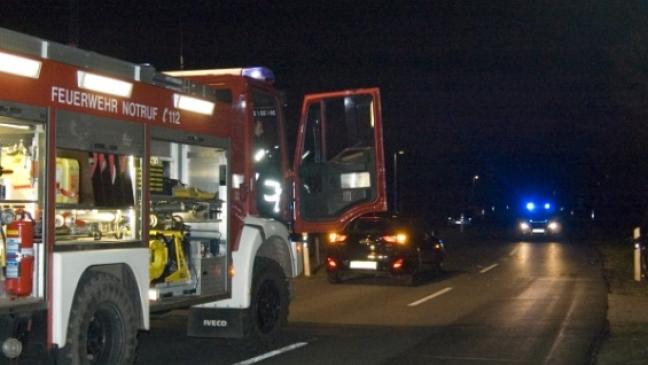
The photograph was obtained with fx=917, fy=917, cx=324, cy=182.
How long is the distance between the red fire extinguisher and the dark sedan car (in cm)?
1264

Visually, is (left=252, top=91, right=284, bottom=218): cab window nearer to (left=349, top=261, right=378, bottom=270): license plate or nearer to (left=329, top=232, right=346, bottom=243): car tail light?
(left=349, top=261, right=378, bottom=270): license plate

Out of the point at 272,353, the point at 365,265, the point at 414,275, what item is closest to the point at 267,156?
the point at 272,353

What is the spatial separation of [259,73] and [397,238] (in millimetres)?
9228

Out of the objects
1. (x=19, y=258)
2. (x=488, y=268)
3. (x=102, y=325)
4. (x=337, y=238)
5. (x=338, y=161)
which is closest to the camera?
(x=19, y=258)

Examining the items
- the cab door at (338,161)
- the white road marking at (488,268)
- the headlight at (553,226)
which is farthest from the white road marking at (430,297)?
the headlight at (553,226)

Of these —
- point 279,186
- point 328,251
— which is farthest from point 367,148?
point 328,251

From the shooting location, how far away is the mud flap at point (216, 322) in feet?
34.7

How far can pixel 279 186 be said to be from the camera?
1151cm

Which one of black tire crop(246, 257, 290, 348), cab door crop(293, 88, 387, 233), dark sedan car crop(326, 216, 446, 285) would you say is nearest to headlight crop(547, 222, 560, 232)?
dark sedan car crop(326, 216, 446, 285)

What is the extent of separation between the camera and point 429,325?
533 inches

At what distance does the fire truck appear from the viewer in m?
7.42

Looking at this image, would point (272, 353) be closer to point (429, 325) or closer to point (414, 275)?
point (429, 325)

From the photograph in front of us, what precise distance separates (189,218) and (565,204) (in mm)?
94130

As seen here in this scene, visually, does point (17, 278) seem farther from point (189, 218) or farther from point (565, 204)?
point (565, 204)
